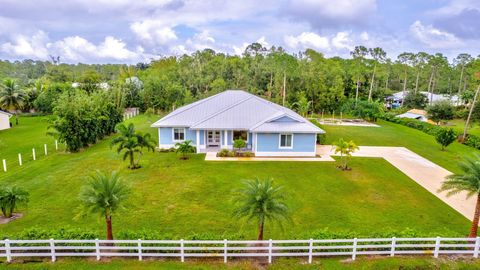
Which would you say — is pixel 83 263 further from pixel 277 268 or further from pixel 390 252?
pixel 390 252

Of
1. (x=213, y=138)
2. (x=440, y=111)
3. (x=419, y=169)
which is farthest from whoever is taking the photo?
(x=440, y=111)

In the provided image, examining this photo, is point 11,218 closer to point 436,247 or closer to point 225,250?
point 225,250

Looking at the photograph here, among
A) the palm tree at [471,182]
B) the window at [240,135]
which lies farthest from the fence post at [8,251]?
the window at [240,135]

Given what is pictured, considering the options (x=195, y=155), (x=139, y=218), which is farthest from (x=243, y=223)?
(x=195, y=155)

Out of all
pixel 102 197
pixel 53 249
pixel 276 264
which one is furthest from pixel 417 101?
pixel 53 249

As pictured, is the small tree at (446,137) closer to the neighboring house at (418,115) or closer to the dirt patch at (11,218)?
the neighboring house at (418,115)

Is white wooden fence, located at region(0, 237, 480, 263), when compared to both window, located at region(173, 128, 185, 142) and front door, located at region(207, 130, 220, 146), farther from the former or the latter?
front door, located at region(207, 130, 220, 146)

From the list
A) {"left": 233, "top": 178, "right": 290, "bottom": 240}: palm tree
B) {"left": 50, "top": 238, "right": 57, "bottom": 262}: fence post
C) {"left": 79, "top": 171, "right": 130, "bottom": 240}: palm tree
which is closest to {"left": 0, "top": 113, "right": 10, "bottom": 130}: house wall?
{"left": 79, "top": 171, "right": 130, "bottom": 240}: palm tree
